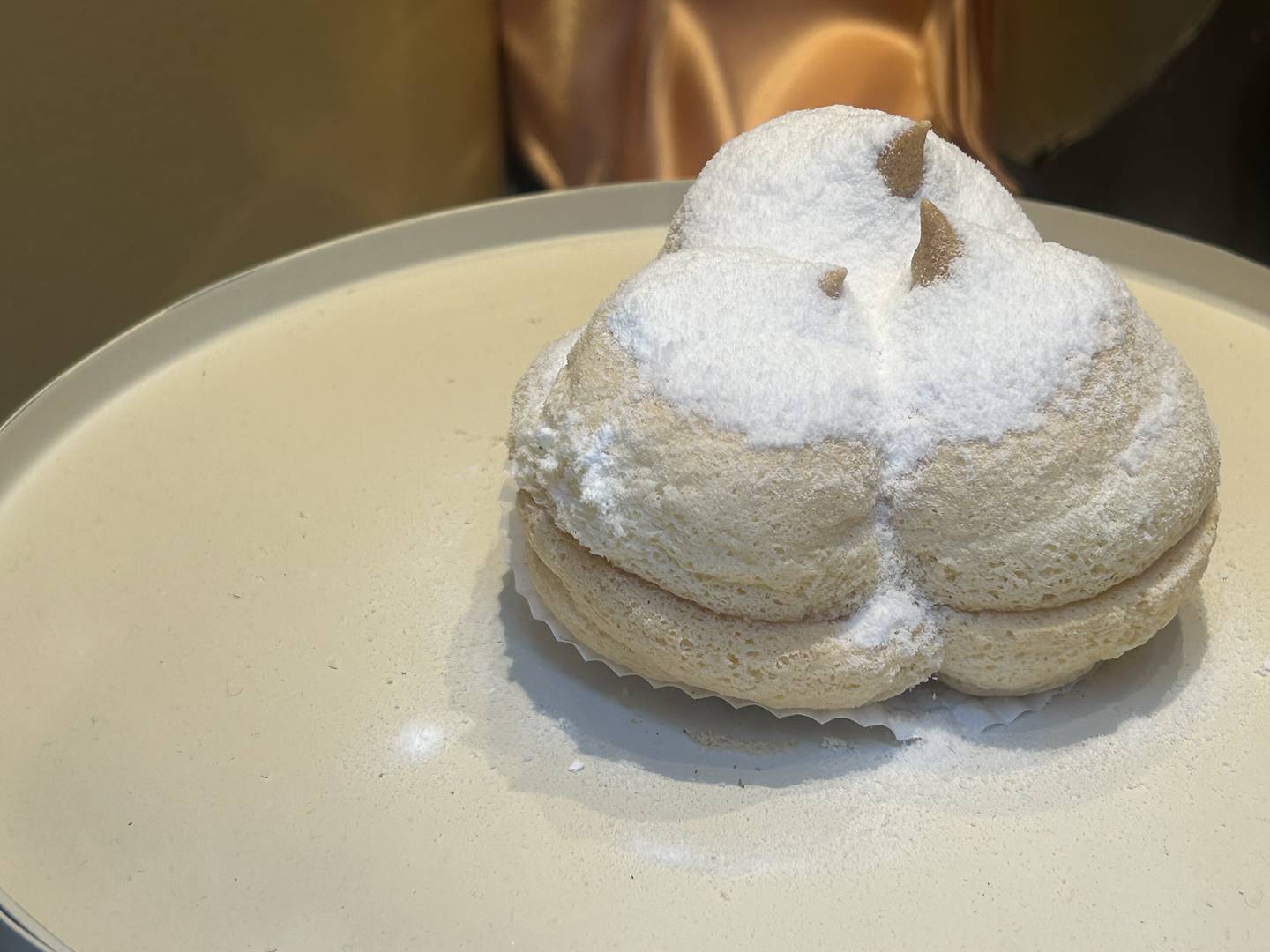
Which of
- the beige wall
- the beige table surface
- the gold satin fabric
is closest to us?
the beige table surface

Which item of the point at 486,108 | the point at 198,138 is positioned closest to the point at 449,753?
the point at 198,138

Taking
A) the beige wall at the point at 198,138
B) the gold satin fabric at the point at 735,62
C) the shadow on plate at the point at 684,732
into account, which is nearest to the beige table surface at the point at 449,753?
the shadow on plate at the point at 684,732

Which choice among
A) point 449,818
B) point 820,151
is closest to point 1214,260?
point 820,151

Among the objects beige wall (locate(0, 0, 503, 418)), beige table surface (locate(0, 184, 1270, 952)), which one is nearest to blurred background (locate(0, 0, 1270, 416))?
beige wall (locate(0, 0, 503, 418))

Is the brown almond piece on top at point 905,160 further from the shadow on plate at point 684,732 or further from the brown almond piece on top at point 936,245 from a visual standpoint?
the shadow on plate at point 684,732

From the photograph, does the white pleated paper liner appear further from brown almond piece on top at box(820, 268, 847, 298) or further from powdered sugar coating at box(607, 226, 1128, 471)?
brown almond piece on top at box(820, 268, 847, 298)

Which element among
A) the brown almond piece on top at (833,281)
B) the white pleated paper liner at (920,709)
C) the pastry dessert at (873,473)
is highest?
the brown almond piece on top at (833,281)
